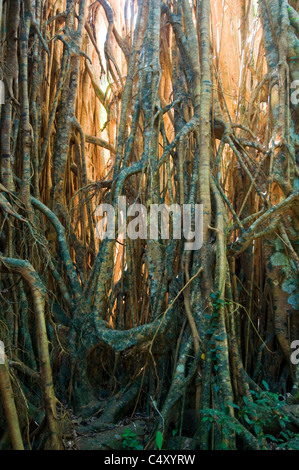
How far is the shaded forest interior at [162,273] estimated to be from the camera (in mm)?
2621

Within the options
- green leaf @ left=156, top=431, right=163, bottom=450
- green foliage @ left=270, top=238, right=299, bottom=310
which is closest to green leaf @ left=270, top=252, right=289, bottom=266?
green foliage @ left=270, top=238, right=299, bottom=310

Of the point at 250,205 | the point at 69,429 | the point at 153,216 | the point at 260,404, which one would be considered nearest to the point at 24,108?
the point at 153,216

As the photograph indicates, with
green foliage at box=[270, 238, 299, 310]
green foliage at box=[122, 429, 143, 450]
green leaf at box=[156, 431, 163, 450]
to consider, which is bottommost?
green foliage at box=[122, 429, 143, 450]

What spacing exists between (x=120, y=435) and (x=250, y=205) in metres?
1.96

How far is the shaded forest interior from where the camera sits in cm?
262

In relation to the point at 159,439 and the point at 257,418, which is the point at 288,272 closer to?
the point at 257,418

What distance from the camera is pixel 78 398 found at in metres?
3.08

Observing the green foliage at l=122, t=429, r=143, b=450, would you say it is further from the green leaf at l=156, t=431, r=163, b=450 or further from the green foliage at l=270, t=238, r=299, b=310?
the green foliage at l=270, t=238, r=299, b=310

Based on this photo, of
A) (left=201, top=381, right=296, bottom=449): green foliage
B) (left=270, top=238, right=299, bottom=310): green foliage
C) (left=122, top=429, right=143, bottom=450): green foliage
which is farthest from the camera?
(left=270, top=238, right=299, bottom=310): green foliage

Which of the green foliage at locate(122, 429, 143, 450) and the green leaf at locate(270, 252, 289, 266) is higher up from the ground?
the green leaf at locate(270, 252, 289, 266)

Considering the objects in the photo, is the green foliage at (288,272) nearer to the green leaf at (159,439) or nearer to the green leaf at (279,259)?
the green leaf at (279,259)

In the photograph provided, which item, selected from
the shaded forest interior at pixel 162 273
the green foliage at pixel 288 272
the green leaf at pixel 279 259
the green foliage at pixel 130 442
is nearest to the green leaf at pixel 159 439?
the shaded forest interior at pixel 162 273

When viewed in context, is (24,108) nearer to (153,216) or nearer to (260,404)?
(153,216)

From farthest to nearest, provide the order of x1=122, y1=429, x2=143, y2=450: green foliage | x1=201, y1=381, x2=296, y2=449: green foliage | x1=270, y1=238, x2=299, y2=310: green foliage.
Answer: x1=270, y1=238, x2=299, y2=310: green foliage < x1=122, y1=429, x2=143, y2=450: green foliage < x1=201, y1=381, x2=296, y2=449: green foliage
